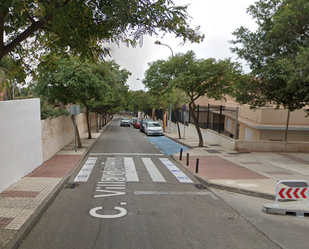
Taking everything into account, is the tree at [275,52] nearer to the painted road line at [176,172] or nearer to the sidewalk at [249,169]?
the sidewalk at [249,169]

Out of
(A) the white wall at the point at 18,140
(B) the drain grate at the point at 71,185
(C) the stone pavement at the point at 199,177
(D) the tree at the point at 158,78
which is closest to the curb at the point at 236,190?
(C) the stone pavement at the point at 199,177

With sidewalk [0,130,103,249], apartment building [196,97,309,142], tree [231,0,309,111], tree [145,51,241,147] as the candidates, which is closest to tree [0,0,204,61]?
sidewalk [0,130,103,249]

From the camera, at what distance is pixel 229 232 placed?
5164 mm

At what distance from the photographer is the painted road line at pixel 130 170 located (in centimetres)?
930

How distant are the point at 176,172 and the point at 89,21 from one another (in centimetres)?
697

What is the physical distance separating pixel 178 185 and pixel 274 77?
8319 mm

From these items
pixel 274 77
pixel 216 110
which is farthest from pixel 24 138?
pixel 216 110

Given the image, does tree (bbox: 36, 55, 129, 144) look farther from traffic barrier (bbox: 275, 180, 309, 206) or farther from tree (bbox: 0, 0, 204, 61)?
traffic barrier (bbox: 275, 180, 309, 206)

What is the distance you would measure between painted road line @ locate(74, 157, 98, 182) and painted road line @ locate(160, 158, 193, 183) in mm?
3575

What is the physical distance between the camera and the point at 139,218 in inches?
225

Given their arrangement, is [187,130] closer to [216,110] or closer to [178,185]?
[216,110]

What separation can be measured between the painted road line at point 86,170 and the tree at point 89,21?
4678 millimetres

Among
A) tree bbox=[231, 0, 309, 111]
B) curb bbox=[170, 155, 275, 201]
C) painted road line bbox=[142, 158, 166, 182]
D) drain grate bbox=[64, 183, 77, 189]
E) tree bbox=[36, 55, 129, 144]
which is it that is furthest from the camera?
tree bbox=[36, 55, 129, 144]

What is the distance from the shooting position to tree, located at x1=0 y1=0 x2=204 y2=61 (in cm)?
525
